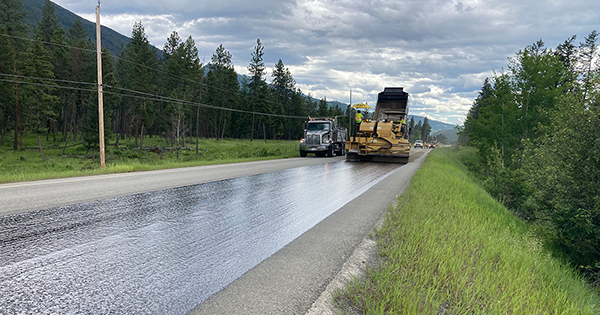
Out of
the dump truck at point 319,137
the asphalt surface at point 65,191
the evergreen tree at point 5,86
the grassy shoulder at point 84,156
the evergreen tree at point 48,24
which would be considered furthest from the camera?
the evergreen tree at point 48,24

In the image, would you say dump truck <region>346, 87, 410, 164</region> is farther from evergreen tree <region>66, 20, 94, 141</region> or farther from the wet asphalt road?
evergreen tree <region>66, 20, 94, 141</region>

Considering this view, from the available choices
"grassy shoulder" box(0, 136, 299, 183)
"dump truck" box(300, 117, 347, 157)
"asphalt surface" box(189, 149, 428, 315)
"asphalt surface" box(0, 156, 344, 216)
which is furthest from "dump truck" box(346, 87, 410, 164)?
"asphalt surface" box(189, 149, 428, 315)

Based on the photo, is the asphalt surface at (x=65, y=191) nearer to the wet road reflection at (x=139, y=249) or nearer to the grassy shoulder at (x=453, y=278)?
the wet road reflection at (x=139, y=249)

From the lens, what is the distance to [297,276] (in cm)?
334

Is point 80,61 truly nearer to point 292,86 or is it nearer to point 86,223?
point 292,86

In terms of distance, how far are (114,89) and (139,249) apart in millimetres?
59193

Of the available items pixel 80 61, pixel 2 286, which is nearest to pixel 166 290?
pixel 2 286

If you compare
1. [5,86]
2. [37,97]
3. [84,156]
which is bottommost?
[84,156]

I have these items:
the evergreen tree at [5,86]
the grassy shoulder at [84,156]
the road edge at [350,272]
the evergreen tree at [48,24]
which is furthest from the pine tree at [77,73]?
the road edge at [350,272]

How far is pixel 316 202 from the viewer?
7.48 m

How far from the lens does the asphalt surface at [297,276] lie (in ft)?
8.74

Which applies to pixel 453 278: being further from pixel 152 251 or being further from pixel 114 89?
pixel 114 89

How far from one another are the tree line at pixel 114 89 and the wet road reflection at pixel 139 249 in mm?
26671

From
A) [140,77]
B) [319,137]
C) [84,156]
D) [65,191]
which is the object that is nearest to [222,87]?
[140,77]
